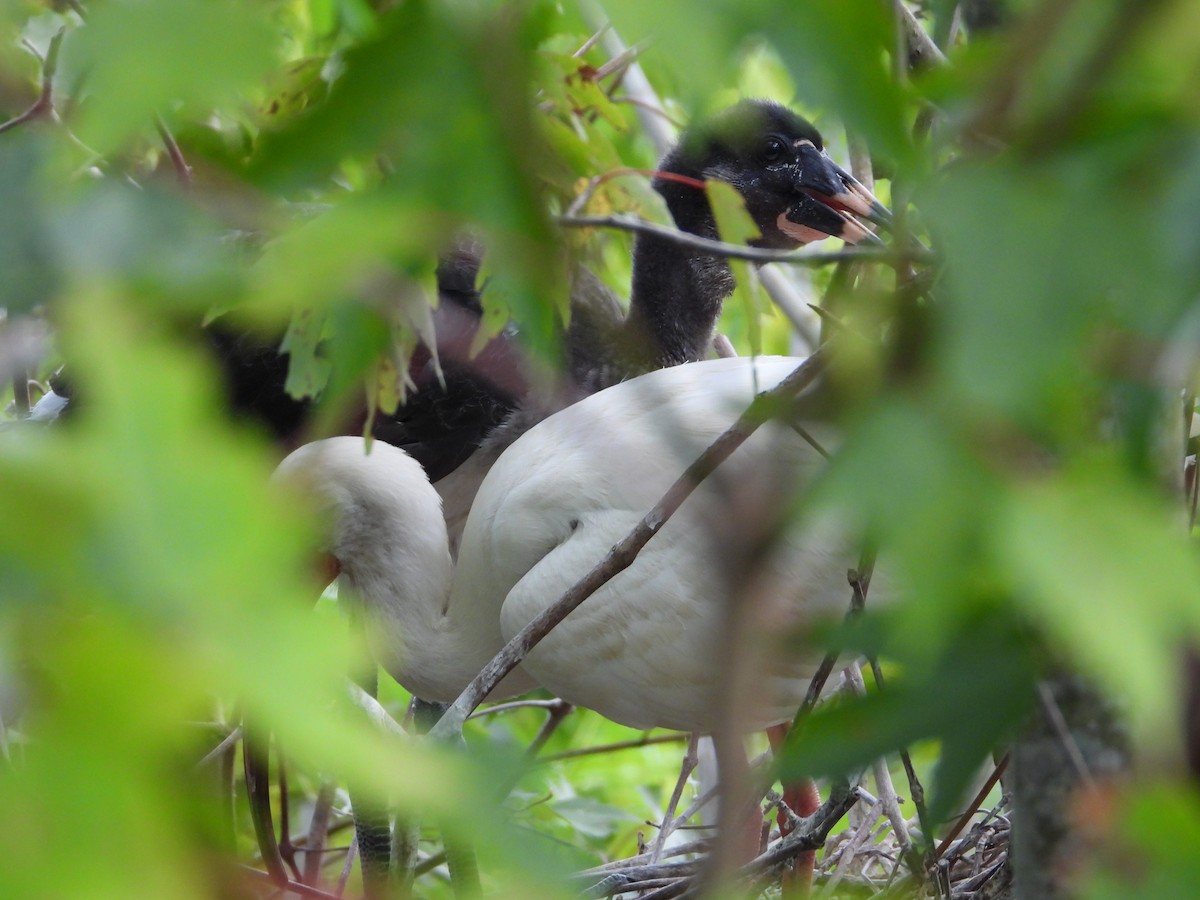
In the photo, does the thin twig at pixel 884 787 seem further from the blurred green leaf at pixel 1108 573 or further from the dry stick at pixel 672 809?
the blurred green leaf at pixel 1108 573

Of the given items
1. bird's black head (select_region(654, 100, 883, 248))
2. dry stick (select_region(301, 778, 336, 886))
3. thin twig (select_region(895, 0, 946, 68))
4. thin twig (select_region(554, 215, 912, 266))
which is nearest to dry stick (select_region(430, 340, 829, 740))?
thin twig (select_region(554, 215, 912, 266))

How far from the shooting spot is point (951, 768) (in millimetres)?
534

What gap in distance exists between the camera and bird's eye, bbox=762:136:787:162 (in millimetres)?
2309

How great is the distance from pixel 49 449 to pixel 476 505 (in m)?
1.42

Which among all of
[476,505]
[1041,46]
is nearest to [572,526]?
[476,505]

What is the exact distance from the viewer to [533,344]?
0.56 metres

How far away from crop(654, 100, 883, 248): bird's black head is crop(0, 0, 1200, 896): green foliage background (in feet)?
5.81

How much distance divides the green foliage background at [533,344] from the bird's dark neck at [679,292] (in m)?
1.84

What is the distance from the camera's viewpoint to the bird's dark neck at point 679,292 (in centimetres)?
239

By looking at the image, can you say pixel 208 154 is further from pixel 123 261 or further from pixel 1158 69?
pixel 1158 69

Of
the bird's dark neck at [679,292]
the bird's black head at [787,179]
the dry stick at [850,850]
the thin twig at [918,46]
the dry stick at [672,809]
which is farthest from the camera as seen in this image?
the bird's dark neck at [679,292]

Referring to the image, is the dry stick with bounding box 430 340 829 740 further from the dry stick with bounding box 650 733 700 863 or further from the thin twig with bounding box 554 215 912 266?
the dry stick with bounding box 650 733 700 863

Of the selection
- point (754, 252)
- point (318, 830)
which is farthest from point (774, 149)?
point (754, 252)

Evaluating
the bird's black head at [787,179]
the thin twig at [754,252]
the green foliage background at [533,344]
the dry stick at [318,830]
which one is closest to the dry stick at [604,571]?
the thin twig at [754,252]
